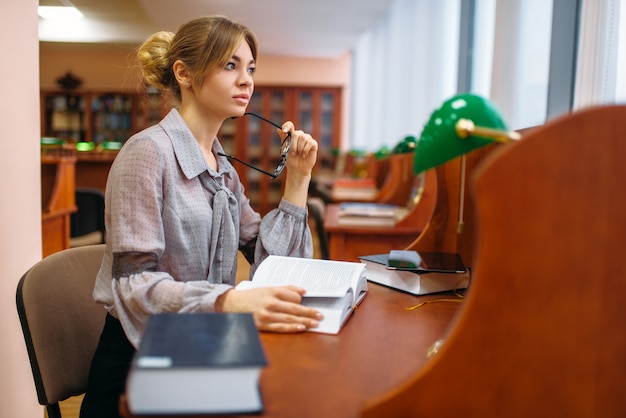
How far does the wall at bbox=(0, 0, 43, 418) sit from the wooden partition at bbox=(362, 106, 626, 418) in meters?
1.32

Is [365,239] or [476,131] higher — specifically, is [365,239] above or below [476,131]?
below

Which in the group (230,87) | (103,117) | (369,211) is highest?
(103,117)

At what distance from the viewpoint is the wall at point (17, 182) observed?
153cm

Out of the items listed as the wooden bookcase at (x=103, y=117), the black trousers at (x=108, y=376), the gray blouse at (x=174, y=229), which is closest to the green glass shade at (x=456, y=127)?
the gray blouse at (x=174, y=229)

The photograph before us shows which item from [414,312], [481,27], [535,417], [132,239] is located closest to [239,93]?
[132,239]

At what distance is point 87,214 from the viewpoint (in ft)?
13.5

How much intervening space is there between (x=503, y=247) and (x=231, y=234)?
2.67 feet

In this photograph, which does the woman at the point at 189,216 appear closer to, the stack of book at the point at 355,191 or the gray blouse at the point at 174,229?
the gray blouse at the point at 174,229

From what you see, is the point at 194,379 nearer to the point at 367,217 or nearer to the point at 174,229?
the point at 174,229

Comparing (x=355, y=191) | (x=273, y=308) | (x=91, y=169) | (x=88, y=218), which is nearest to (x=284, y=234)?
(x=273, y=308)

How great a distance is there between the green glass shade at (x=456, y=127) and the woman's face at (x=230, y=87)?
2.00ft

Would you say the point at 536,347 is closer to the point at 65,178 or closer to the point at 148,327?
the point at 148,327

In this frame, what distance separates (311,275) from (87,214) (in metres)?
3.43

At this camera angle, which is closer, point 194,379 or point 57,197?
point 194,379
